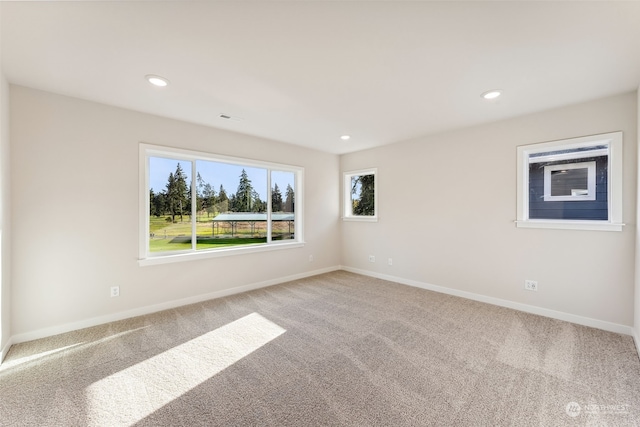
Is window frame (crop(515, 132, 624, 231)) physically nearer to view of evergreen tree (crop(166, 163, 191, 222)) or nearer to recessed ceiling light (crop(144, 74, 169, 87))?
recessed ceiling light (crop(144, 74, 169, 87))

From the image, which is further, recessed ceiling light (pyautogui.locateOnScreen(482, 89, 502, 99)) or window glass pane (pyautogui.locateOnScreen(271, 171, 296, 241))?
window glass pane (pyautogui.locateOnScreen(271, 171, 296, 241))

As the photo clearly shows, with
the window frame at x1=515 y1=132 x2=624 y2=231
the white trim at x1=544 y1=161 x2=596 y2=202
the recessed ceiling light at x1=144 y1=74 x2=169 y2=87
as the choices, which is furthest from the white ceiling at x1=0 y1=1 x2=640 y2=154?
the white trim at x1=544 y1=161 x2=596 y2=202

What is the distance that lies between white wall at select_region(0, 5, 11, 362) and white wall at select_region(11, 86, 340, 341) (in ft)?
0.30

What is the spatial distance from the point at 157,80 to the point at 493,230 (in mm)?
4298

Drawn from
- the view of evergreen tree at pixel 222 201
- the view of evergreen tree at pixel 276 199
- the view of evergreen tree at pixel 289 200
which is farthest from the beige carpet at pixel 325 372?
the view of evergreen tree at pixel 289 200

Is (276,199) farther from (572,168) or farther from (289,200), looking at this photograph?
(572,168)

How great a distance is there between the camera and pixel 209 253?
12.4 ft

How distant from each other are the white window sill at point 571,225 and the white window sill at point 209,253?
3.40 meters

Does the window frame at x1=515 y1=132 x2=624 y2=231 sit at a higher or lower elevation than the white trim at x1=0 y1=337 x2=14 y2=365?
higher

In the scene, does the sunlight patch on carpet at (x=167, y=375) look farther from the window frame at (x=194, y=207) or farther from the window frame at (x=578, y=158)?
the window frame at (x=578, y=158)

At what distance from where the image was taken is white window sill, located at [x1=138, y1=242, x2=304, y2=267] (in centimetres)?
330

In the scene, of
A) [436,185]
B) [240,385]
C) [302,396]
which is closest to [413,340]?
[302,396]

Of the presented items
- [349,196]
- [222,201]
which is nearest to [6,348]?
[222,201]

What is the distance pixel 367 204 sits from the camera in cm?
533
